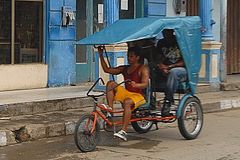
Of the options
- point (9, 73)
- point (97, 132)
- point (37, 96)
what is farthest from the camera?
point (9, 73)

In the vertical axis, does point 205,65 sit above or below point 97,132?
above

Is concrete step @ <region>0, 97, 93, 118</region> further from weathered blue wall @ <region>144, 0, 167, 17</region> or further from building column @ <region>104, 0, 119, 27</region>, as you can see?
weathered blue wall @ <region>144, 0, 167, 17</region>

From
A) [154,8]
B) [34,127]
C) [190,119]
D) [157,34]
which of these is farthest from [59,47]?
[157,34]

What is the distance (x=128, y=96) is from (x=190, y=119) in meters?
1.29

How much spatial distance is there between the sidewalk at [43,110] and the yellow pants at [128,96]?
1472 millimetres

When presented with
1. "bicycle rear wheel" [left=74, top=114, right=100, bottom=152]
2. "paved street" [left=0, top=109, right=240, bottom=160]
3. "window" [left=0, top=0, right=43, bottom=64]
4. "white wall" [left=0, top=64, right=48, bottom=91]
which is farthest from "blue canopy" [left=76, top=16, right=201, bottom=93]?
"window" [left=0, top=0, right=43, bottom=64]

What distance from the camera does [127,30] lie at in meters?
8.19

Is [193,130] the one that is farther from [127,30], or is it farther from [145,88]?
[127,30]

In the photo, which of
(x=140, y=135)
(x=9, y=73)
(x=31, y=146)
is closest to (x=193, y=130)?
(x=140, y=135)

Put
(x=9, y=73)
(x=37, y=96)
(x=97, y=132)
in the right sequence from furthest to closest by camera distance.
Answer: (x=9, y=73)
(x=37, y=96)
(x=97, y=132)

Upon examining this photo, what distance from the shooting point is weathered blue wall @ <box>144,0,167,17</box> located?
A: 49.8ft

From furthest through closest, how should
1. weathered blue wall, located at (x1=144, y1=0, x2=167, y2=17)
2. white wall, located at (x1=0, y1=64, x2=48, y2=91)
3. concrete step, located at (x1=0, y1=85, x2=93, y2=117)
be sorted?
1. weathered blue wall, located at (x1=144, y1=0, x2=167, y2=17)
2. white wall, located at (x1=0, y1=64, x2=48, y2=91)
3. concrete step, located at (x1=0, y1=85, x2=93, y2=117)

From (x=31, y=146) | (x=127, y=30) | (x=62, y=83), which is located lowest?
(x=31, y=146)

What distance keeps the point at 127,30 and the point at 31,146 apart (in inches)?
92.1
